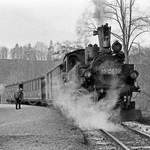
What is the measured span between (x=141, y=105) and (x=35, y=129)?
14611 millimetres

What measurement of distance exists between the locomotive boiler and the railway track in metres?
1.48

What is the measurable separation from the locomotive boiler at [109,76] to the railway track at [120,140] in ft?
4.86

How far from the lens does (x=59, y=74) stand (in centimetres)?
1539

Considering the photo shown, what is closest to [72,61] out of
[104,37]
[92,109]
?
[104,37]

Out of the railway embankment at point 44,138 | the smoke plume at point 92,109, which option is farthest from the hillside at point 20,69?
the railway embankment at point 44,138

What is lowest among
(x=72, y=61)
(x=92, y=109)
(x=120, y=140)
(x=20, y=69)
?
(x=120, y=140)

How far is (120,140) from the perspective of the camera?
8.58 m

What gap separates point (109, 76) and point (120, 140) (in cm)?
381

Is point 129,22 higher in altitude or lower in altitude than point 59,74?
higher

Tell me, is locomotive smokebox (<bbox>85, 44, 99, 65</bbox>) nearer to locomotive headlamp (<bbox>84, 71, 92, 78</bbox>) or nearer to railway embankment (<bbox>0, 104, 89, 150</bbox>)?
locomotive headlamp (<bbox>84, 71, 92, 78</bbox>)

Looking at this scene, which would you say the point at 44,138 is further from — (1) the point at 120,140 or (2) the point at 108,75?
(2) the point at 108,75

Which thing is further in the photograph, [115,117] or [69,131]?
[115,117]

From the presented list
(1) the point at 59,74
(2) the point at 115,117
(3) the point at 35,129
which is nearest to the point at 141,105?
(1) the point at 59,74

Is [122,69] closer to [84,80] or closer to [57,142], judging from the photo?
[84,80]
